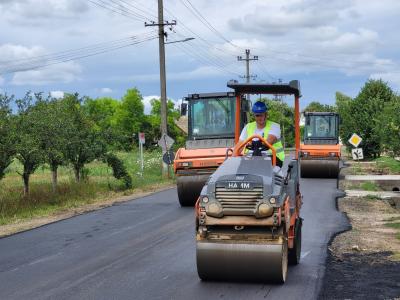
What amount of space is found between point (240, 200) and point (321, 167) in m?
18.2

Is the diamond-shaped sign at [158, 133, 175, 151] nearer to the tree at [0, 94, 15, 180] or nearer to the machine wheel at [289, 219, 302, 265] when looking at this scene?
the tree at [0, 94, 15, 180]

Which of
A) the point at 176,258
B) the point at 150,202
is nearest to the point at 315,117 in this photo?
the point at 150,202

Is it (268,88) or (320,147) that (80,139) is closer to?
(320,147)

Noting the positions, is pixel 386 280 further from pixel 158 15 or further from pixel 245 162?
pixel 158 15

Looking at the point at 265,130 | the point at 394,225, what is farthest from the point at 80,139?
the point at 265,130

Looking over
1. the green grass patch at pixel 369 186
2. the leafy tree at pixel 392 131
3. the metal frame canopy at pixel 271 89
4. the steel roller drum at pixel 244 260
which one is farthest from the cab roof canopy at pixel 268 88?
the leafy tree at pixel 392 131

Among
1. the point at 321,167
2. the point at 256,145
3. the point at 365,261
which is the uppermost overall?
the point at 256,145

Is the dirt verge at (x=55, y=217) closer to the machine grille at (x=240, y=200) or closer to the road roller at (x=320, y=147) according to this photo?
the machine grille at (x=240, y=200)

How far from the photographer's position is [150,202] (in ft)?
56.3

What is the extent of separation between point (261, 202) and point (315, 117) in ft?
68.5

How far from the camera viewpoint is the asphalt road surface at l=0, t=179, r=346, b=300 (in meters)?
6.70

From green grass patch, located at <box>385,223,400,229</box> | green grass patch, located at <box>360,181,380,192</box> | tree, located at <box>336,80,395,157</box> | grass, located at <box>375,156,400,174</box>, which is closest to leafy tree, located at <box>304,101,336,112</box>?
tree, located at <box>336,80,395,157</box>

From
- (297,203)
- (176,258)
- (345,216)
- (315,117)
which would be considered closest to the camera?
(297,203)

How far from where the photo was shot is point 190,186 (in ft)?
49.4
